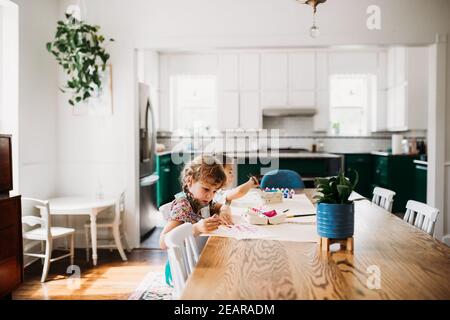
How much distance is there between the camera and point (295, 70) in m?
7.05

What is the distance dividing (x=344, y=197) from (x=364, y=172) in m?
5.64

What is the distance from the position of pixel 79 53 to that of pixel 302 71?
429cm

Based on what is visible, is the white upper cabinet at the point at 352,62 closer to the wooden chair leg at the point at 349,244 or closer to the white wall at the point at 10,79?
the white wall at the point at 10,79

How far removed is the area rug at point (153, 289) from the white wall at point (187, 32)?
107cm

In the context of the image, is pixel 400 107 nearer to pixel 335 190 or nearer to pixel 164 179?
pixel 164 179

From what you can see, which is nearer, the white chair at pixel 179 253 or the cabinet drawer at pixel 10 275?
the white chair at pixel 179 253

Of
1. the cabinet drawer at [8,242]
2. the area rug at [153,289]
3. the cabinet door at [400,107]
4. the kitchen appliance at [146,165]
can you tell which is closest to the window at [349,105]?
the cabinet door at [400,107]

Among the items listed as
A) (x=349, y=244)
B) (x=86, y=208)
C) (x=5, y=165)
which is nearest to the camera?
(x=349, y=244)

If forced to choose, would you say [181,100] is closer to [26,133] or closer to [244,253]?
[26,133]

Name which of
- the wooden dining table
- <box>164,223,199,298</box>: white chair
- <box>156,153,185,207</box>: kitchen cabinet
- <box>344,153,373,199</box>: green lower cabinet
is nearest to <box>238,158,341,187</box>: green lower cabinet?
<box>156,153,185,207</box>: kitchen cabinet

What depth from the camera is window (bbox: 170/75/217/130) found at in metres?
7.46

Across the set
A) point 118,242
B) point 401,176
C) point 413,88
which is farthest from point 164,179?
point 413,88

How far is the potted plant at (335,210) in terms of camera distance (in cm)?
147

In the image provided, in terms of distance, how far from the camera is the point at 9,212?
269 cm
